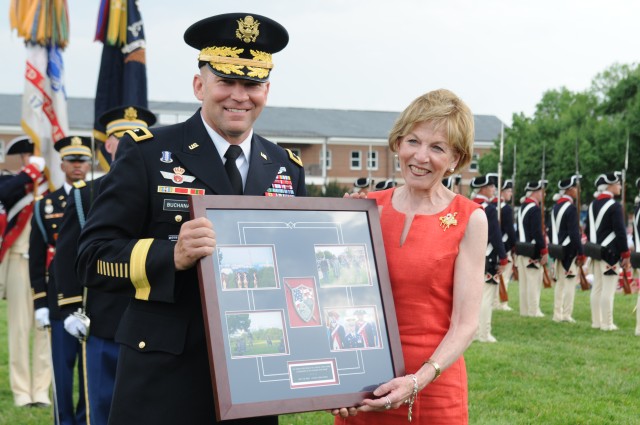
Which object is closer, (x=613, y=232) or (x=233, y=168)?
(x=233, y=168)

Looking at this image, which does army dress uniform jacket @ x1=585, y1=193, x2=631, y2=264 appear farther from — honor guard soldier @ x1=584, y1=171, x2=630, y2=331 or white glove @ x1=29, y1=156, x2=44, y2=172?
white glove @ x1=29, y1=156, x2=44, y2=172

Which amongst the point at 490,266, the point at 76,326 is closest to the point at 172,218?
the point at 76,326

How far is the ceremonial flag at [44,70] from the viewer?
9.72 meters

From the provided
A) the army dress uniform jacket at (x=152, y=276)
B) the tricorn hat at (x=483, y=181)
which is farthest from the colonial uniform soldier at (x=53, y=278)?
the tricorn hat at (x=483, y=181)

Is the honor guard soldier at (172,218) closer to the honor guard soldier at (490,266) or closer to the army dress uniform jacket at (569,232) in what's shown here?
the honor guard soldier at (490,266)

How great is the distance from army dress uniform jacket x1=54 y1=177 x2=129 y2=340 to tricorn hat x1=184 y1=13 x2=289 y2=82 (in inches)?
99.8

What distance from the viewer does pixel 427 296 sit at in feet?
10.7

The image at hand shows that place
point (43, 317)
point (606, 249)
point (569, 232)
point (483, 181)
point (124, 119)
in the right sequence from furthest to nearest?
point (569, 232)
point (483, 181)
point (606, 249)
point (43, 317)
point (124, 119)

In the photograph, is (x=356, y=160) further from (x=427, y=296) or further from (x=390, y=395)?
(x=390, y=395)

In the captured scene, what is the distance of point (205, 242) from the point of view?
2662 millimetres

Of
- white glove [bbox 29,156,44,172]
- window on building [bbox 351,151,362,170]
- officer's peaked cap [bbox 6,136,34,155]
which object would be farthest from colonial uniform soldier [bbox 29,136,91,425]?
window on building [bbox 351,151,362,170]

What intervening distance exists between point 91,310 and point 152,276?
285 cm

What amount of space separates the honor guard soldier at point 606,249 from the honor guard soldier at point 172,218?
1214 centimetres

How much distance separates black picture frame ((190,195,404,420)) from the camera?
2707mm
